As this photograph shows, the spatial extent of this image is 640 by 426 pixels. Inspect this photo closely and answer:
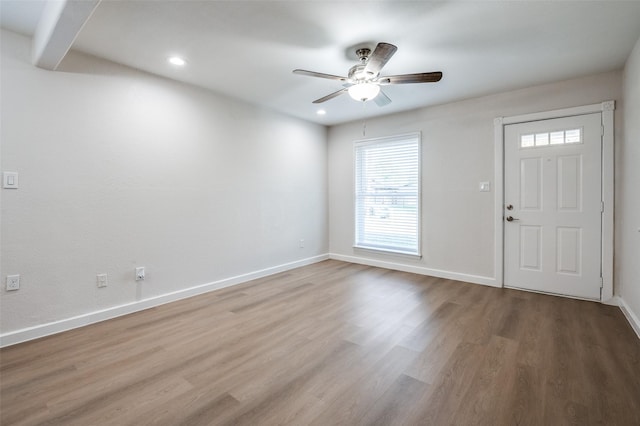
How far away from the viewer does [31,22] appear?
2.35 metres

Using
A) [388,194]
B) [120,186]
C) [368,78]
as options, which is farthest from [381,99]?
[120,186]

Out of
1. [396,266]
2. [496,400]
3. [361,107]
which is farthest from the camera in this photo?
[396,266]

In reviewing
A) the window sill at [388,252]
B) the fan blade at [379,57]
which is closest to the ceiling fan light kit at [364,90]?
the fan blade at [379,57]

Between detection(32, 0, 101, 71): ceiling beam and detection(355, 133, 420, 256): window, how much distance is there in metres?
4.03

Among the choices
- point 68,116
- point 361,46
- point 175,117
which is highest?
point 361,46

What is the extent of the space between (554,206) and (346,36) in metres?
3.17

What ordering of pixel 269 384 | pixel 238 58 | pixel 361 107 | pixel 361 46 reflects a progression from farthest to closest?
pixel 361 107 → pixel 238 58 → pixel 361 46 → pixel 269 384

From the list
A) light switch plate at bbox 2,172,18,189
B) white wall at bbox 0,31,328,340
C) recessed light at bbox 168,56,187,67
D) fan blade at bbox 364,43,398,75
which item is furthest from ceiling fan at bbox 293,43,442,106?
light switch plate at bbox 2,172,18,189

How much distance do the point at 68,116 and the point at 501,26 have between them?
3833mm

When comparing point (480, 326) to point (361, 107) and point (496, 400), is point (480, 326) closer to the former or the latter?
point (496, 400)

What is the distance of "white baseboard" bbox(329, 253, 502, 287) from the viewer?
13.4 feet

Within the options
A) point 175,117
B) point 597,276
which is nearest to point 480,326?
point 597,276

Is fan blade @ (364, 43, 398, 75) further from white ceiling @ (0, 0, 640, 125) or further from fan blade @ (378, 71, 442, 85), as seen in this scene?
white ceiling @ (0, 0, 640, 125)

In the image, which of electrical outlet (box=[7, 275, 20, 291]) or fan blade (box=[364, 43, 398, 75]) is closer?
fan blade (box=[364, 43, 398, 75])
